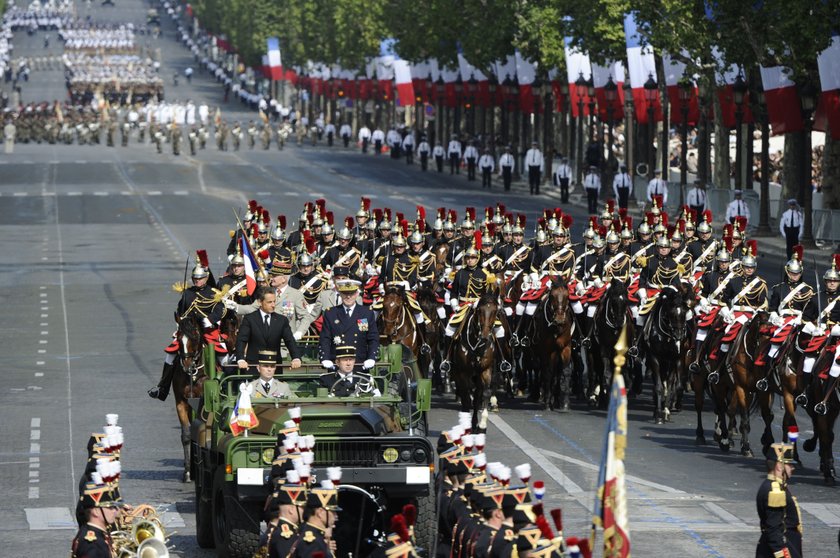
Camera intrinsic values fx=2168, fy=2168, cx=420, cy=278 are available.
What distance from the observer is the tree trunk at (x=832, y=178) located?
56.1 metres

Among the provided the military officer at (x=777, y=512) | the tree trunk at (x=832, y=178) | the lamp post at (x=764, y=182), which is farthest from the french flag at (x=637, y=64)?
the military officer at (x=777, y=512)

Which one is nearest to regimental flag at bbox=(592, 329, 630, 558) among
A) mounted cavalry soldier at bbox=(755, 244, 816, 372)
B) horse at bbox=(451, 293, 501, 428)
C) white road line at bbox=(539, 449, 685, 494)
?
white road line at bbox=(539, 449, 685, 494)

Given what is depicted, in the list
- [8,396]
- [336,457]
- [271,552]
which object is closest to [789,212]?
[8,396]

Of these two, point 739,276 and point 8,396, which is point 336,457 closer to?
point 739,276

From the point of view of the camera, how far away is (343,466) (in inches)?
750

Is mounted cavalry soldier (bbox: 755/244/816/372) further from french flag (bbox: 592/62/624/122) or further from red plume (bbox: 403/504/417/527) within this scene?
french flag (bbox: 592/62/624/122)

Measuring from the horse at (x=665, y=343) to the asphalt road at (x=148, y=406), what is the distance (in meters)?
0.44

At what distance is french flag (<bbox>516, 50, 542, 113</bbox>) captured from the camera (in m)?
82.7

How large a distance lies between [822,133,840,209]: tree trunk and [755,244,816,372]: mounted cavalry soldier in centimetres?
2682

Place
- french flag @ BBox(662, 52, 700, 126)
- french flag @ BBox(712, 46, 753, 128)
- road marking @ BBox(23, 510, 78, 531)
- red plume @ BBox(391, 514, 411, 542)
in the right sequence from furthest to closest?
french flag @ BBox(662, 52, 700, 126) < french flag @ BBox(712, 46, 753, 128) < road marking @ BBox(23, 510, 78, 531) < red plume @ BBox(391, 514, 411, 542)

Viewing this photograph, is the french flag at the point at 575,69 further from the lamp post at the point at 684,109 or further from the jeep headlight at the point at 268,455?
the jeep headlight at the point at 268,455

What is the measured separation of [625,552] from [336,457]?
6.65 metres

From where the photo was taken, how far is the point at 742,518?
74.3 feet

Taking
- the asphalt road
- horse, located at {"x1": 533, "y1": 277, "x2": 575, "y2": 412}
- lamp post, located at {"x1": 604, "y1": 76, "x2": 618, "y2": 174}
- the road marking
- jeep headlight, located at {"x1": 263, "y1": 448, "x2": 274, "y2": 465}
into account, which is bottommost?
the asphalt road
